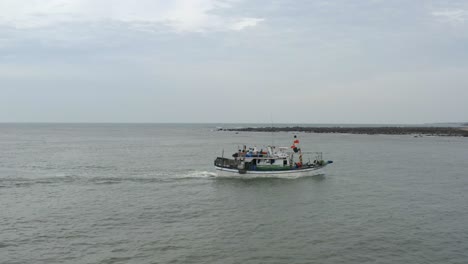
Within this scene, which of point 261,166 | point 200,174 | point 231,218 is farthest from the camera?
point 200,174

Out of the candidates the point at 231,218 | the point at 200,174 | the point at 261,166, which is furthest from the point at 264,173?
the point at 231,218

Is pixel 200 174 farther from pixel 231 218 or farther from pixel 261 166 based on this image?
pixel 231 218

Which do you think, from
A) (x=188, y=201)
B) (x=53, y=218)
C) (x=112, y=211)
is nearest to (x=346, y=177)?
(x=188, y=201)

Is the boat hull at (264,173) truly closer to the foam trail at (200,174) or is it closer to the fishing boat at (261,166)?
the fishing boat at (261,166)

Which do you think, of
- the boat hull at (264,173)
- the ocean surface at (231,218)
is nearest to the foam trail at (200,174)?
the ocean surface at (231,218)

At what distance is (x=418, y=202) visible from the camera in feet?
97.6

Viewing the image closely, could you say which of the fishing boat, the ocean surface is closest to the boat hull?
the fishing boat

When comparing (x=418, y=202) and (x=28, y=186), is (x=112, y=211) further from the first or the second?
(x=418, y=202)

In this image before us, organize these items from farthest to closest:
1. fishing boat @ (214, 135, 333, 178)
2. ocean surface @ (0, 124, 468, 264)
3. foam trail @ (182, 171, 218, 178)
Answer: foam trail @ (182, 171, 218, 178), fishing boat @ (214, 135, 333, 178), ocean surface @ (0, 124, 468, 264)

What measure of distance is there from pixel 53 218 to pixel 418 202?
24.9 meters


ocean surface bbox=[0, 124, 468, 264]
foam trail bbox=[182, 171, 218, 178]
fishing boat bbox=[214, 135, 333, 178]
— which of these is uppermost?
fishing boat bbox=[214, 135, 333, 178]

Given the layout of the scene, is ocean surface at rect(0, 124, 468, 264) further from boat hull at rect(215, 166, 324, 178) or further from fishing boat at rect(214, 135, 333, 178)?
fishing boat at rect(214, 135, 333, 178)

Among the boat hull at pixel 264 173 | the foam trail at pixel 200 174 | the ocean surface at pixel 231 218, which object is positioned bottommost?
the ocean surface at pixel 231 218

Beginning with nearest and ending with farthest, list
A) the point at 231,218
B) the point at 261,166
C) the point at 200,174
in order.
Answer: the point at 231,218
the point at 261,166
the point at 200,174
